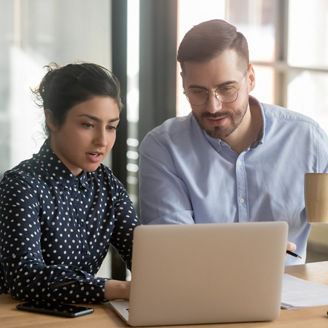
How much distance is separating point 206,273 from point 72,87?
30.1 inches

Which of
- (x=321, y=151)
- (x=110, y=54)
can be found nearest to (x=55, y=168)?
(x=321, y=151)

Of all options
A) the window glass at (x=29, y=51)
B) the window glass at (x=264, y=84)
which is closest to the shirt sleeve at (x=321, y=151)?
the window glass at (x=29, y=51)

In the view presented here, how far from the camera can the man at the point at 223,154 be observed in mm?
2230

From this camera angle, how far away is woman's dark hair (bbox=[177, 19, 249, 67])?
2215 millimetres

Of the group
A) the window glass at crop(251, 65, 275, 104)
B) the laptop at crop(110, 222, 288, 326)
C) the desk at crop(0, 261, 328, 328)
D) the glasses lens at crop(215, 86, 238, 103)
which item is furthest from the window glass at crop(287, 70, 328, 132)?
the laptop at crop(110, 222, 288, 326)

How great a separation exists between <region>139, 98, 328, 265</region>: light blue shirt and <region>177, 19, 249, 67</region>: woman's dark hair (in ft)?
0.86

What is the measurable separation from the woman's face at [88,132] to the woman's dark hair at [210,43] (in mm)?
430

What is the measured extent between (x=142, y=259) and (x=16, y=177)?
0.56 m

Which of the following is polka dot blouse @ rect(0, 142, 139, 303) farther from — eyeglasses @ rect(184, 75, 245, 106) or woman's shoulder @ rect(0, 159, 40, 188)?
eyeglasses @ rect(184, 75, 245, 106)

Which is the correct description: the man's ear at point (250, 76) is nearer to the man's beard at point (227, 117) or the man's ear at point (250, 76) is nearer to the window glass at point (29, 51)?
the man's beard at point (227, 117)

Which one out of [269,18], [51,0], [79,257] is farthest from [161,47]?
[79,257]

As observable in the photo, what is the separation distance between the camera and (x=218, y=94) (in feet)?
7.30

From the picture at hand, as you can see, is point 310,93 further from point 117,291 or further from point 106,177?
point 117,291

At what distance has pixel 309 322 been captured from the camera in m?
1.49
